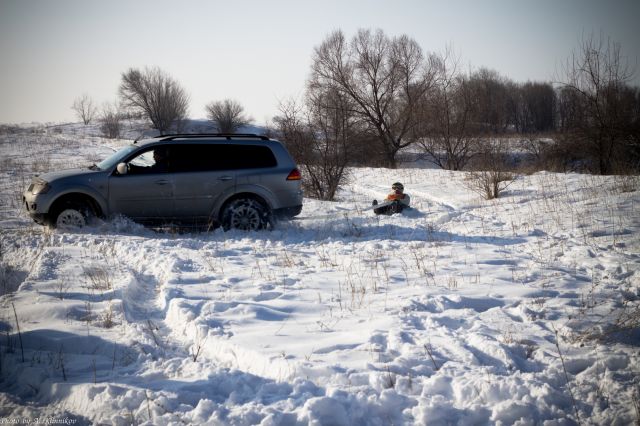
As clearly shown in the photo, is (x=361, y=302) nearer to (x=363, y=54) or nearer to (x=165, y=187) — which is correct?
(x=165, y=187)

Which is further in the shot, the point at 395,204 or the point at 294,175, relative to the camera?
the point at 395,204

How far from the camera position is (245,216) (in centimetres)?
745

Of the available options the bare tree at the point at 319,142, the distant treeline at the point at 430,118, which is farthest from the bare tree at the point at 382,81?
the bare tree at the point at 319,142

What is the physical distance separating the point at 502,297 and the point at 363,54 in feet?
104

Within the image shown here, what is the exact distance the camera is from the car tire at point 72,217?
6.83 meters

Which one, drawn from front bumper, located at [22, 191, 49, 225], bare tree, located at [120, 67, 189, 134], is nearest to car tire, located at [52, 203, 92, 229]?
front bumper, located at [22, 191, 49, 225]

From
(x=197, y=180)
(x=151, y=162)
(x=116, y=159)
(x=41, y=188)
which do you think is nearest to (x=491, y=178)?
(x=197, y=180)

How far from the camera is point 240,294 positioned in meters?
4.22

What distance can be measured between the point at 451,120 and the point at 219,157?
23363 millimetres

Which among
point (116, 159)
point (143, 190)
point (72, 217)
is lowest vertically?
point (72, 217)

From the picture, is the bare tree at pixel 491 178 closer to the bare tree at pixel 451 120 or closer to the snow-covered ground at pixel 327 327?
the snow-covered ground at pixel 327 327

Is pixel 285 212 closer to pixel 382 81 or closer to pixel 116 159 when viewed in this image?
pixel 116 159

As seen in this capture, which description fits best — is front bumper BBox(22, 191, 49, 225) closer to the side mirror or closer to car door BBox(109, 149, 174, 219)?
car door BBox(109, 149, 174, 219)

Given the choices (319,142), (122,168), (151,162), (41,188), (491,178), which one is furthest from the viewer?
(319,142)
